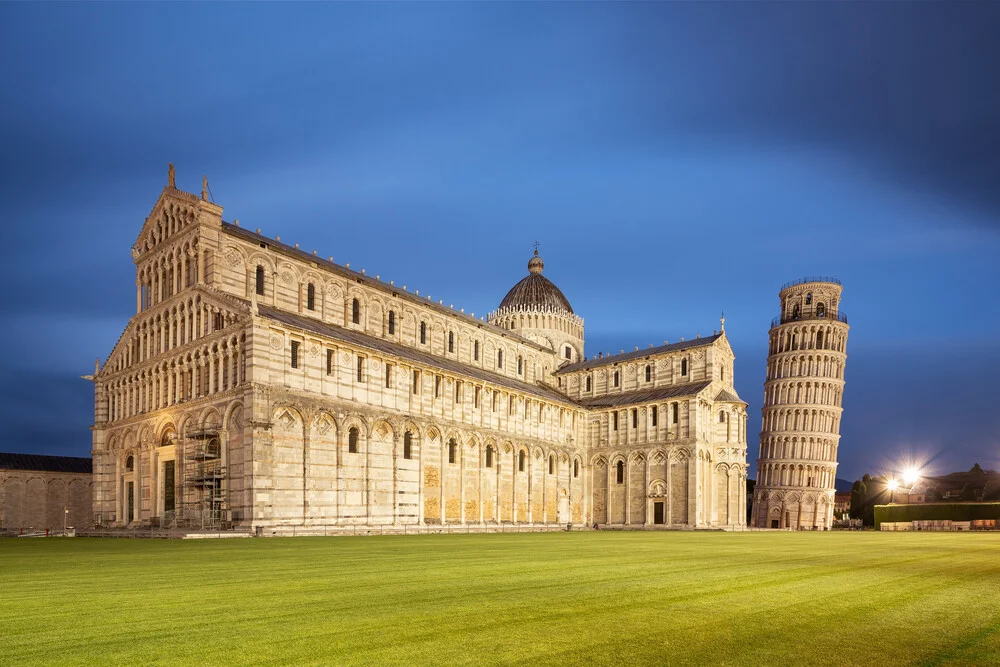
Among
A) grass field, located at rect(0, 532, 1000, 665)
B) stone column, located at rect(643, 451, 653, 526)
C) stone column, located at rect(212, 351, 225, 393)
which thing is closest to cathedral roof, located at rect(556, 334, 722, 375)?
stone column, located at rect(643, 451, 653, 526)

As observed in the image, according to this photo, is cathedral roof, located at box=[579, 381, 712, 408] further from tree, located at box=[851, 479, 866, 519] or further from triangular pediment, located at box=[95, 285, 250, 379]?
tree, located at box=[851, 479, 866, 519]

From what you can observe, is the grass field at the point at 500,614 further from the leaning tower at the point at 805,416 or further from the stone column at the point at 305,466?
the leaning tower at the point at 805,416

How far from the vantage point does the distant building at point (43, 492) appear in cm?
6328

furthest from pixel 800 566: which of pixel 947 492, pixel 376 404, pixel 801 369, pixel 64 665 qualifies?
pixel 947 492

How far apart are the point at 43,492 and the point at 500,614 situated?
6854cm

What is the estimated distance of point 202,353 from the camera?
4653 cm

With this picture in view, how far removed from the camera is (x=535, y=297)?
84562mm

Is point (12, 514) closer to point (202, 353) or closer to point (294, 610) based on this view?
point (202, 353)

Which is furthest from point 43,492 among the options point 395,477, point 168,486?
point 395,477

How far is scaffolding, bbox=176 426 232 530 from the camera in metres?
43.3

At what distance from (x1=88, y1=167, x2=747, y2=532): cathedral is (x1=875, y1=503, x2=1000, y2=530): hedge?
22.7 metres

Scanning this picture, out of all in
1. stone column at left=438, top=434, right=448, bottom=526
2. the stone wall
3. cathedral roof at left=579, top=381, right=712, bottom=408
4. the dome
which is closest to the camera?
stone column at left=438, top=434, right=448, bottom=526

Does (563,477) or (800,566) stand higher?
(800,566)

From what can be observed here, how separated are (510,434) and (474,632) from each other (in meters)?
52.9
